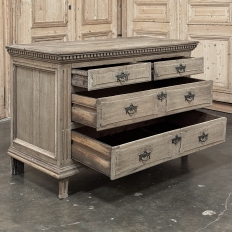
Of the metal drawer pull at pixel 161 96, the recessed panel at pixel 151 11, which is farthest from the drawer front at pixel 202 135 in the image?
the recessed panel at pixel 151 11

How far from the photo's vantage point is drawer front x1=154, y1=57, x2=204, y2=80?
3.01 metres

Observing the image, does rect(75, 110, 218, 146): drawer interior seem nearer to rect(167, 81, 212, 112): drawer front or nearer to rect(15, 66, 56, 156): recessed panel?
rect(167, 81, 212, 112): drawer front

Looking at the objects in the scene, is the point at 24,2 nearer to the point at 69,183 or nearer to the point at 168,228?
the point at 69,183

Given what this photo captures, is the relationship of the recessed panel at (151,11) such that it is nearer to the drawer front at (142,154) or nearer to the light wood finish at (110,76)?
the light wood finish at (110,76)

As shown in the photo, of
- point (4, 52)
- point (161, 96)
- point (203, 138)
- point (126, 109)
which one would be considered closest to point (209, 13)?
point (4, 52)

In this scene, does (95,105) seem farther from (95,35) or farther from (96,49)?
(95,35)

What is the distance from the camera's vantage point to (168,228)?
2.47 metres

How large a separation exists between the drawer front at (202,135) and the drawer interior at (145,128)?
0.11 meters

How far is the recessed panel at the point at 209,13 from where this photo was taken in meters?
4.83

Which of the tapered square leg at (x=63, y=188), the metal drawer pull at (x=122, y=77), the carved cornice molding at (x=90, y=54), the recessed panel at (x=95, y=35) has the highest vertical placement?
the recessed panel at (x=95, y=35)

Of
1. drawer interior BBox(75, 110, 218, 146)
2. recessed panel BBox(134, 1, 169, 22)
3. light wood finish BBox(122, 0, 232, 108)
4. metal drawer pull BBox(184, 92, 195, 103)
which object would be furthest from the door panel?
metal drawer pull BBox(184, 92, 195, 103)

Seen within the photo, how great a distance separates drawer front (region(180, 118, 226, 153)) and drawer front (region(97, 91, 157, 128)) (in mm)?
269

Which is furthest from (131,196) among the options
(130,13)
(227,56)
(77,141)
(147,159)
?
(130,13)

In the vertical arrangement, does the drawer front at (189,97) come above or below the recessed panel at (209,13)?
below
